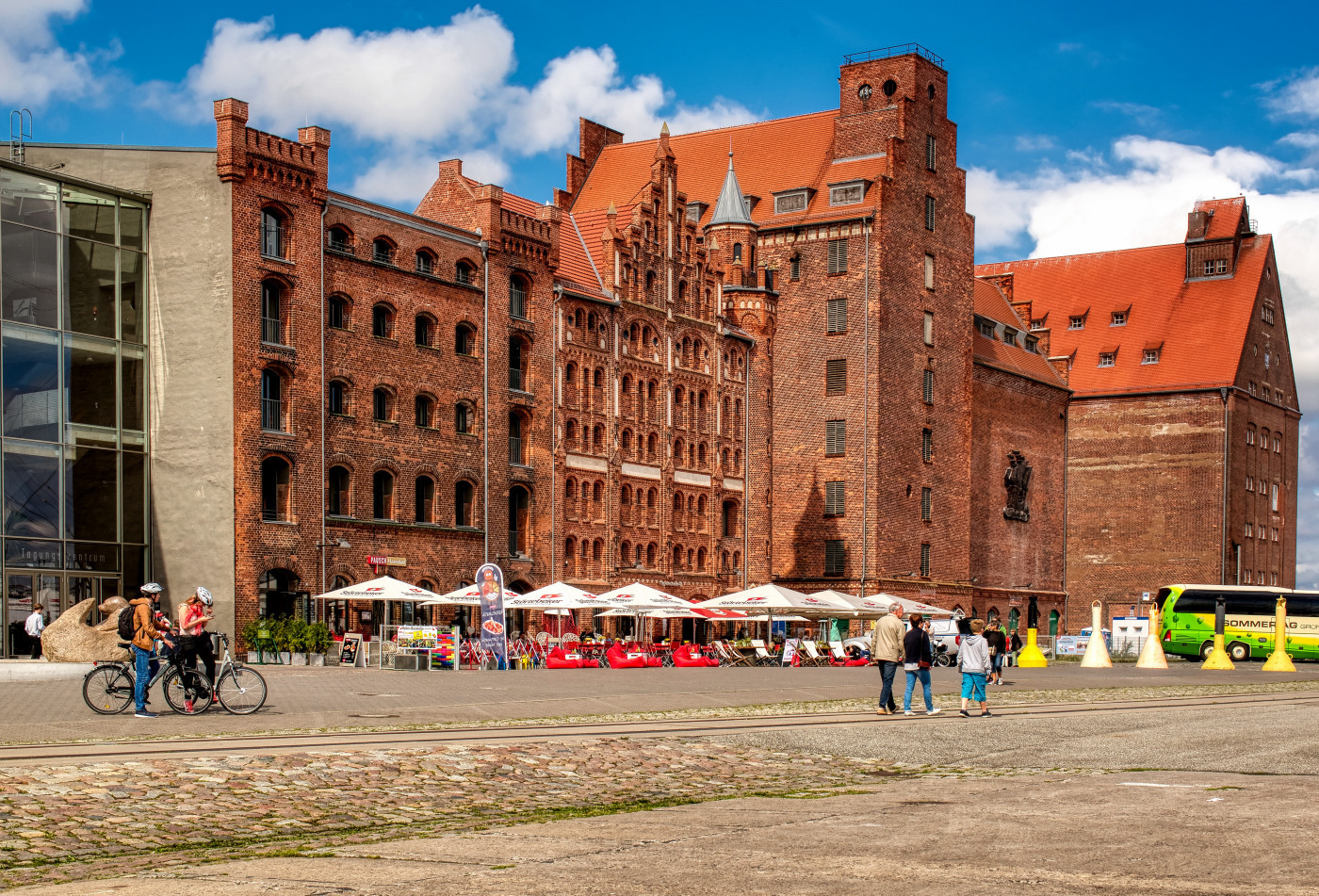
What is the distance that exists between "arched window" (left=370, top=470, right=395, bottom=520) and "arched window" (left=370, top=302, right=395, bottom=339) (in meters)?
4.38

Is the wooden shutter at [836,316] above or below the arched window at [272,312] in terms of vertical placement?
above

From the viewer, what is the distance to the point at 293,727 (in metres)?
20.9

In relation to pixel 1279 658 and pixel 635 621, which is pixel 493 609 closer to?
pixel 635 621

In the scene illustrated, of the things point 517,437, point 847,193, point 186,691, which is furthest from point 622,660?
point 847,193

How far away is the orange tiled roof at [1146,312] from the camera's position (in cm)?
9069

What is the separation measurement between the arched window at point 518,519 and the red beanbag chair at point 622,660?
11.5 meters

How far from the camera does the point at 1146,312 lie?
9538cm

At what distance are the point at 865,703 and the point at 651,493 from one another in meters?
33.7

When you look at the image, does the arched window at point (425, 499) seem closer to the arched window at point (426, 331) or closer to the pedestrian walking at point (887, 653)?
the arched window at point (426, 331)

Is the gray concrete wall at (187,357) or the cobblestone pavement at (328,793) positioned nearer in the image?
the cobblestone pavement at (328,793)

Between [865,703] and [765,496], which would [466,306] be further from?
[865,703]

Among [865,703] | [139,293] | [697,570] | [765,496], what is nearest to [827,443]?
[765,496]

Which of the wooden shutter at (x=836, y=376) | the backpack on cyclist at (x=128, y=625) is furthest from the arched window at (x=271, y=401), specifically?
the wooden shutter at (x=836, y=376)

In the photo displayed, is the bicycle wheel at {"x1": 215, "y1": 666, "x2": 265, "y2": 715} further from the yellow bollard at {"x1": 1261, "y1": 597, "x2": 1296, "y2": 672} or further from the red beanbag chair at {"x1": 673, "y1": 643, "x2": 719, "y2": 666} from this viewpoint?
the yellow bollard at {"x1": 1261, "y1": 597, "x2": 1296, "y2": 672}
